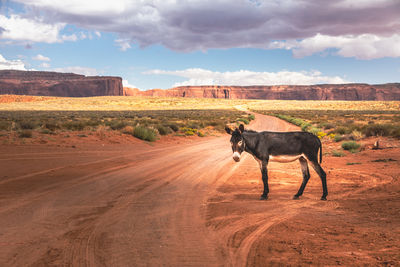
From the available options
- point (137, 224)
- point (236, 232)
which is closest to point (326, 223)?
point (236, 232)

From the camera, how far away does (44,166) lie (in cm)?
1101

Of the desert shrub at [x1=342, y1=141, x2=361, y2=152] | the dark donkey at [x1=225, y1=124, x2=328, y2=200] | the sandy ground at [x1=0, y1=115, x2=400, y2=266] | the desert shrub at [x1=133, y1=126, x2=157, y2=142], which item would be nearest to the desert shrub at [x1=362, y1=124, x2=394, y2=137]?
the desert shrub at [x1=342, y1=141, x2=361, y2=152]

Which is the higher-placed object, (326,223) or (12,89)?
(12,89)

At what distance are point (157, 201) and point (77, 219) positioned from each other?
74.7 inches

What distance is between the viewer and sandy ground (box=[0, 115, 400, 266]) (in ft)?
13.4

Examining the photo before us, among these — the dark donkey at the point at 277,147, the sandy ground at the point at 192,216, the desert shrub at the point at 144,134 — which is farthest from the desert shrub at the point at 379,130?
the dark donkey at the point at 277,147

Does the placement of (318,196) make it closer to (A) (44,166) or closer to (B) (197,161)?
(B) (197,161)

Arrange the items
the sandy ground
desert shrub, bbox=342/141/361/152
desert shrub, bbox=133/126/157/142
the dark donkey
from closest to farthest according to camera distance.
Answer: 1. the sandy ground
2. the dark donkey
3. desert shrub, bbox=342/141/361/152
4. desert shrub, bbox=133/126/157/142

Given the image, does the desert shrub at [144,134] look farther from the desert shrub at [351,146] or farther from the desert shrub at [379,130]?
the desert shrub at [379,130]

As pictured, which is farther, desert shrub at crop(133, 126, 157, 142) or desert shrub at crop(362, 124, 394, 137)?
desert shrub at crop(133, 126, 157, 142)

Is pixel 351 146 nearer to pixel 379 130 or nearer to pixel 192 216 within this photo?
pixel 379 130

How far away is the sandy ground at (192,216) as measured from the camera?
4.08 m

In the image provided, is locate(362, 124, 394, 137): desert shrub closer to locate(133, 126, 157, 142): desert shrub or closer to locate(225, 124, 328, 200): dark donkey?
locate(133, 126, 157, 142): desert shrub

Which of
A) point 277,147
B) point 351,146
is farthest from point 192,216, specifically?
point 351,146
